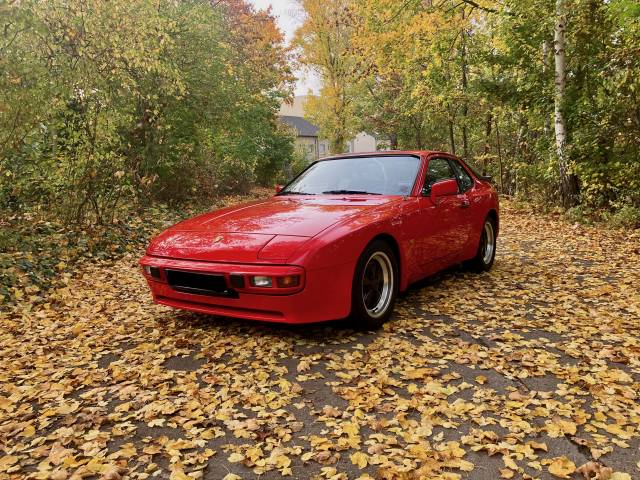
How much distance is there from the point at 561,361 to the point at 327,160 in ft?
10.3

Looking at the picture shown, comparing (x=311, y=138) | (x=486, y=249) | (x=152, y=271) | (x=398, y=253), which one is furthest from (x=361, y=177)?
(x=311, y=138)

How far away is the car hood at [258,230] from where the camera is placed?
348 cm

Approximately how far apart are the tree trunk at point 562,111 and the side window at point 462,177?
5459 mm

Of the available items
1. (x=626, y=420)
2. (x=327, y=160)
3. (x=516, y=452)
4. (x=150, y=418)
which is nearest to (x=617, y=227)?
(x=327, y=160)

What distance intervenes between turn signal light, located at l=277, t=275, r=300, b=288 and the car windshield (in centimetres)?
160

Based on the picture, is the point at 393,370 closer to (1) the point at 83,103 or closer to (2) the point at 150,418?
(2) the point at 150,418

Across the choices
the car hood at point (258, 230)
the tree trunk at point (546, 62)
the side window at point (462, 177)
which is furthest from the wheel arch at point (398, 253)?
the tree trunk at point (546, 62)

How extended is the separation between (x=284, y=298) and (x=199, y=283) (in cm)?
73

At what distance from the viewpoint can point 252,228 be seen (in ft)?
12.6

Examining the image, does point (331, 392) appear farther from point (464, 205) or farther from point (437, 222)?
point (464, 205)

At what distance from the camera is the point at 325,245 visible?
11.1 ft

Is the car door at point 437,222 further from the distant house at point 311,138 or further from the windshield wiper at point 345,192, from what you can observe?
the distant house at point 311,138

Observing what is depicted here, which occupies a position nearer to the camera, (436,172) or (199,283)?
(199,283)

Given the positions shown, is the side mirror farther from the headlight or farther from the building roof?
the building roof
